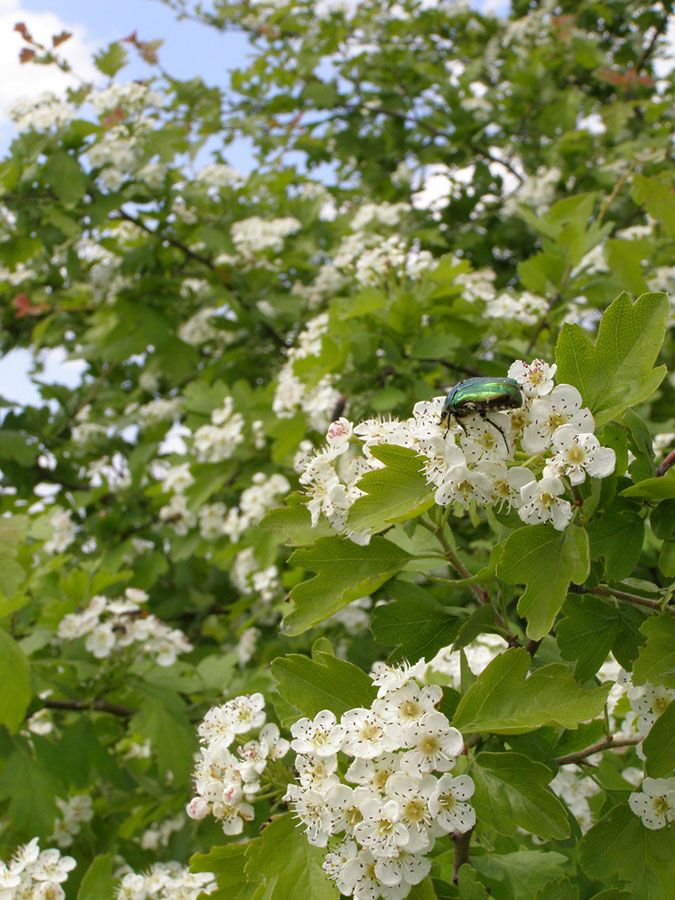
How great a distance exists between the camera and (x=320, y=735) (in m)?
1.03

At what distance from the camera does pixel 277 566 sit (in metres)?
2.90

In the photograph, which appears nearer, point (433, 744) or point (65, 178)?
point (433, 744)

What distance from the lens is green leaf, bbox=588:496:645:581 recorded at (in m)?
1.05

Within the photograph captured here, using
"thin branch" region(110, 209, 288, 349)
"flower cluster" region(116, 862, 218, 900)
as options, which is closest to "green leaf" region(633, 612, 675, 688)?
"flower cluster" region(116, 862, 218, 900)

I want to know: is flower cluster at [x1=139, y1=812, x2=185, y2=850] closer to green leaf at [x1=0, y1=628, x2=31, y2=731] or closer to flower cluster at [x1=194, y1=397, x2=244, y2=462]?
green leaf at [x1=0, y1=628, x2=31, y2=731]

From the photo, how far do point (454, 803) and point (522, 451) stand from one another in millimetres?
444

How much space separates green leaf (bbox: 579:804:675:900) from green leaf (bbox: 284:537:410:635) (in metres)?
0.47

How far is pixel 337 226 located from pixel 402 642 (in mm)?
3364

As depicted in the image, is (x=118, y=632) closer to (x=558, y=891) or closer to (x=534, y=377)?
(x=558, y=891)

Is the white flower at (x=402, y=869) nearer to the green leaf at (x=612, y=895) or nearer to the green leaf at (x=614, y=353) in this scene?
the green leaf at (x=612, y=895)

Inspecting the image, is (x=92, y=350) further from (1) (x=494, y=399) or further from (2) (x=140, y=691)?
(1) (x=494, y=399)

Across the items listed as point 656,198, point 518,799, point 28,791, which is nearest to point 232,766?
point 518,799

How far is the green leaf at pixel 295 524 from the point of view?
1.17m

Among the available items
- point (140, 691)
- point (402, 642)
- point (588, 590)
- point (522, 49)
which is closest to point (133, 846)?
point (140, 691)
